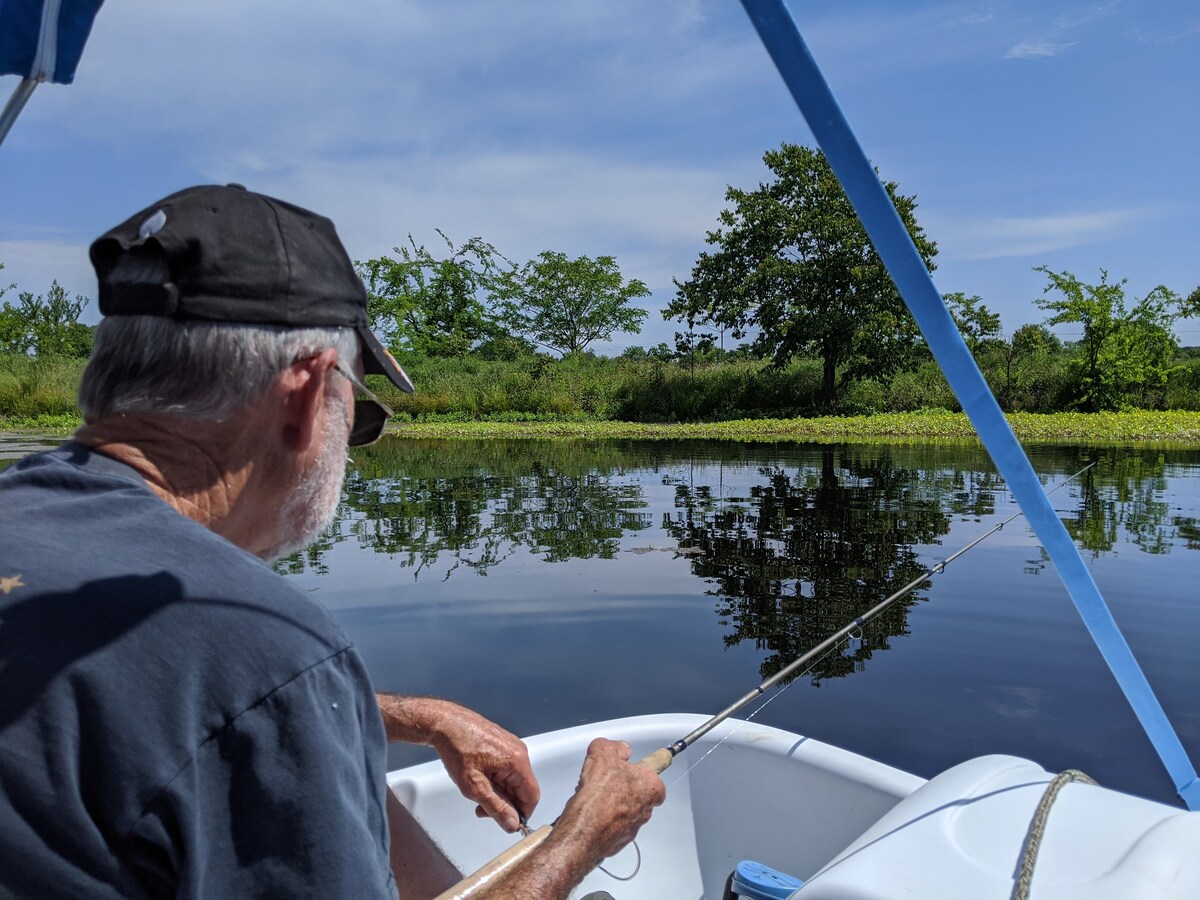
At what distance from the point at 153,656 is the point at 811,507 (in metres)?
10.6

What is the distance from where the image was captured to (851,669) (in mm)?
5078

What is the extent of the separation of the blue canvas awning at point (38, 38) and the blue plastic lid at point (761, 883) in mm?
2089

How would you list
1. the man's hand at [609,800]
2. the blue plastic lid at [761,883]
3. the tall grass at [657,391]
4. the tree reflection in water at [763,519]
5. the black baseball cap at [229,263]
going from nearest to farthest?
the black baseball cap at [229,263] < the man's hand at [609,800] < the blue plastic lid at [761,883] < the tree reflection in water at [763,519] < the tall grass at [657,391]

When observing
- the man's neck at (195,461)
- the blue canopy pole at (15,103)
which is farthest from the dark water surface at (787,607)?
the blue canopy pole at (15,103)

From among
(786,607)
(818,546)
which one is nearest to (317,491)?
(786,607)

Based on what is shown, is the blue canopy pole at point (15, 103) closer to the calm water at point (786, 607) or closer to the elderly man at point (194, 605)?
the elderly man at point (194, 605)

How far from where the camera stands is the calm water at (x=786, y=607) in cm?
445

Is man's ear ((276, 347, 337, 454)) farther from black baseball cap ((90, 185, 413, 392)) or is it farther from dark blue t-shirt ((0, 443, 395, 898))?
dark blue t-shirt ((0, 443, 395, 898))

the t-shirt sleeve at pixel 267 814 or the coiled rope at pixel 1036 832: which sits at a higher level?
the t-shirt sleeve at pixel 267 814

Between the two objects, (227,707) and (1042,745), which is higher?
(227,707)

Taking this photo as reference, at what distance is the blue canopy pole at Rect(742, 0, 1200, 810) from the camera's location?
46.0 inches

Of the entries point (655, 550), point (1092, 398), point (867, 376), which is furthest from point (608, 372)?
point (655, 550)

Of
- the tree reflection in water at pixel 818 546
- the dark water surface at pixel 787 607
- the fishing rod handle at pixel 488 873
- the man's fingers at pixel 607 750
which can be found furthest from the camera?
the tree reflection in water at pixel 818 546

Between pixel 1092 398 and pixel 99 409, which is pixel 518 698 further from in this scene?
pixel 1092 398
